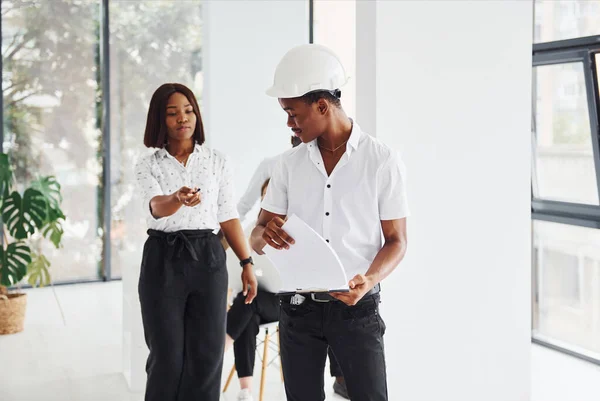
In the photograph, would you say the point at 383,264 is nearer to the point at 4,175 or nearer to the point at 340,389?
the point at 340,389

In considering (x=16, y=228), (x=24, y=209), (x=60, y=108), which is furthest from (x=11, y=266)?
(x=60, y=108)

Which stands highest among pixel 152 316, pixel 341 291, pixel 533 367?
pixel 341 291

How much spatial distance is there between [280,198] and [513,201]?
1.47 meters

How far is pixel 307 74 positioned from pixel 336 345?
798 mm

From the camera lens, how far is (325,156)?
214cm

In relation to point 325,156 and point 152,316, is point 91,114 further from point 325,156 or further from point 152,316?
point 325,156

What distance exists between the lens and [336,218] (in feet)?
6.82

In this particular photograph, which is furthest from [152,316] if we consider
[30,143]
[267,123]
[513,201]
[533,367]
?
[30,143]

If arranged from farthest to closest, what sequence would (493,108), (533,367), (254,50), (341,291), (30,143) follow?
(30,143), (254,50), (533,367), (493,108), (341,291)

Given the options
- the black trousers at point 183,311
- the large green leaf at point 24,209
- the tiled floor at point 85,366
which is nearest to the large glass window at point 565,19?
the tiled floor at point 85,366

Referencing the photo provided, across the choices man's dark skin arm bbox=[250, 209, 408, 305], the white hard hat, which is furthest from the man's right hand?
the white hard hat

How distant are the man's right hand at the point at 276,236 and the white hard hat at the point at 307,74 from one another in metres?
0.37

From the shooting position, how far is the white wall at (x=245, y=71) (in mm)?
5207

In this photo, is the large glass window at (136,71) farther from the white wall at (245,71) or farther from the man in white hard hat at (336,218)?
the man in white hard hat at (336,218)
